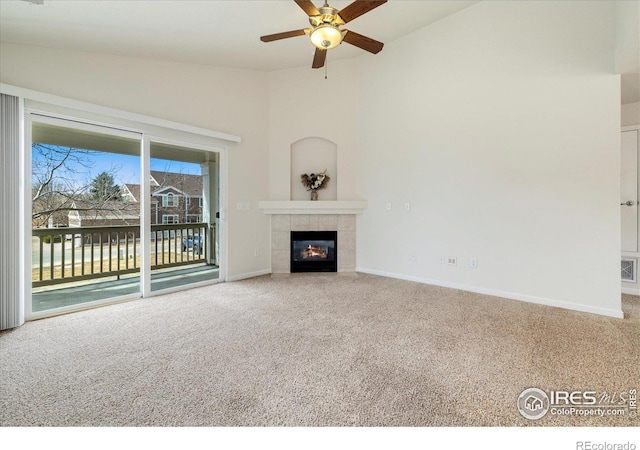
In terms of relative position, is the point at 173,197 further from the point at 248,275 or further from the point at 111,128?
the point at 248,275

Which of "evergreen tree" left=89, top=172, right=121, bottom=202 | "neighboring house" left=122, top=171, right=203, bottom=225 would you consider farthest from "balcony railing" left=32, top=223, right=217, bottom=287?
"evergreen tree" left=89, top=172, right=121, bottom=202

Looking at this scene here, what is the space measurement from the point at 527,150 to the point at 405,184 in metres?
1.55

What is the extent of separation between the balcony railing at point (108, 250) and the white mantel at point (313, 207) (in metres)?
0.99

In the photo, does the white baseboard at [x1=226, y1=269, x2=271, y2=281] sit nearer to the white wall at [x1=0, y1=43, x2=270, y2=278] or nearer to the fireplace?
the white wall at [x1=0, y1=43, x2=270, y2=278]

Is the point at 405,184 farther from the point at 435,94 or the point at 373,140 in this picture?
the point at 435,94

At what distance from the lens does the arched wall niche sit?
5.12 meters

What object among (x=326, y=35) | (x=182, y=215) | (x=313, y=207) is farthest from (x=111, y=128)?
(x=313, y=207)

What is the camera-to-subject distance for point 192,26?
3074 mm

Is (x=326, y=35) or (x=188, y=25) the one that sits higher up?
(x=188, y=25)

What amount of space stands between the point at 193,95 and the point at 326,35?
2320 millimetres

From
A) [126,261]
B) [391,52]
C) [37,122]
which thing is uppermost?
[391,52]

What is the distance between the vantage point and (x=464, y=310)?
306cm
